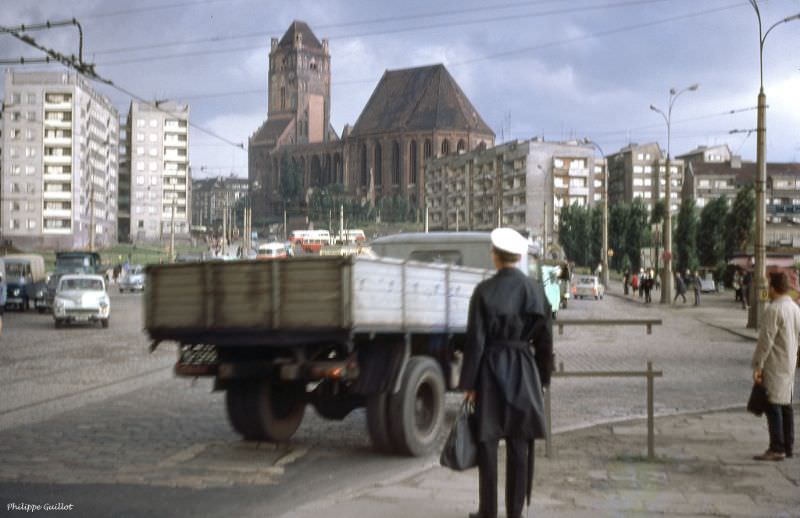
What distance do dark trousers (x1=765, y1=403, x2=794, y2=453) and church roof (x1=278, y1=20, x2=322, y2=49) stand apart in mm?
173355

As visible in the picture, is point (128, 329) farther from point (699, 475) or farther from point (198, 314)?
point (699, 475)

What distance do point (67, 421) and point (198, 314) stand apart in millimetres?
3338

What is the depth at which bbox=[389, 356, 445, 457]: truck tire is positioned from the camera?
27.7 ft

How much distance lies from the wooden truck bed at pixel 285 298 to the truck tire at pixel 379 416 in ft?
1.94

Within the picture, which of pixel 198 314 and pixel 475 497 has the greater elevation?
pixel 198 314

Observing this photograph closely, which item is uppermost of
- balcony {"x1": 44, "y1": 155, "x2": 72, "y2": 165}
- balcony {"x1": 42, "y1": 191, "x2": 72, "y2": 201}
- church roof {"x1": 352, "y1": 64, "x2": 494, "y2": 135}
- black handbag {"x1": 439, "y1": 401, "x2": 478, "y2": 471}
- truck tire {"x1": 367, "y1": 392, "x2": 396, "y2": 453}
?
church roof {"x1": 352, "y1": 64, "x2": 494, "y2": 135}

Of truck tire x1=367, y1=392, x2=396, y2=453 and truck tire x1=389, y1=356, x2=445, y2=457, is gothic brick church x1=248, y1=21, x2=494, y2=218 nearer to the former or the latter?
truck tire x1=389, y1=356, x2=445, y2=457

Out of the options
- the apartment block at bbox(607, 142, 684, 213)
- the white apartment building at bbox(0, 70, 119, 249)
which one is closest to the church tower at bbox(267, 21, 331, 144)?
the apartment block at bbox(607, 142, 684, 213)

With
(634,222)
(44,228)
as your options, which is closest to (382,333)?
(634,222)

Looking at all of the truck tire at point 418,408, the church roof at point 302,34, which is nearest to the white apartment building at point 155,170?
the church roof at point 302,34

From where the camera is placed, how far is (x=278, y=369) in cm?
825

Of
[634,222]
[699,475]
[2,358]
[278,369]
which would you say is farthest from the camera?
[634,222]

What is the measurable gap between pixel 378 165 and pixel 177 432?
479ft

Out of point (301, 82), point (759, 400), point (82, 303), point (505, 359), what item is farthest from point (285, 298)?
point (301, 82)
